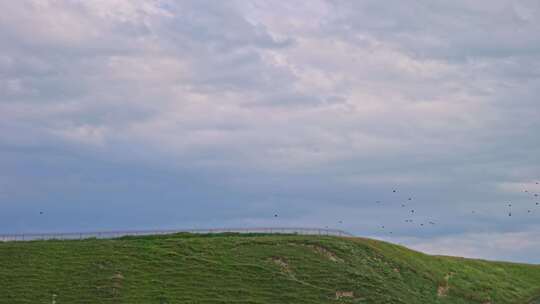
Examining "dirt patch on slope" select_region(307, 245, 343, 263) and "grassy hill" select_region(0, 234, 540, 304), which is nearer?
"grassy hill" select_region(0, 234, 540, 304)

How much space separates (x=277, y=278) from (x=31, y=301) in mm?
21676

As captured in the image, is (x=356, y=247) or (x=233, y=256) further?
(x=356, y=247)

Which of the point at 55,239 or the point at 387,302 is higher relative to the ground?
the point at 55,239

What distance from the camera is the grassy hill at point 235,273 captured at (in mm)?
78812

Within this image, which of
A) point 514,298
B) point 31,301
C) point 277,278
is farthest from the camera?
point 514,298

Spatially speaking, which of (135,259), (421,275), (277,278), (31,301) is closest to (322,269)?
(277,278)

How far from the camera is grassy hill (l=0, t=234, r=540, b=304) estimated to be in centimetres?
7881

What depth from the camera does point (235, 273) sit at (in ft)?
276

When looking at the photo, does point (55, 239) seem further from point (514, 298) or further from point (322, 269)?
point (514, 298)

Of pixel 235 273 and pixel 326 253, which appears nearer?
pixel 235 273

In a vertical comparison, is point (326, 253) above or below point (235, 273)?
above

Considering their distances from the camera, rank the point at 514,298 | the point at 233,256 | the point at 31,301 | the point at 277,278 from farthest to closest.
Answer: the point at 514,298 → the point at 233,256 → the point at 277,278 → the point at 31,301

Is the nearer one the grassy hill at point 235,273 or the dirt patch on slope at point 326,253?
the grassy hill at point 235,273

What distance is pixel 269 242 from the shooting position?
93.6 m
